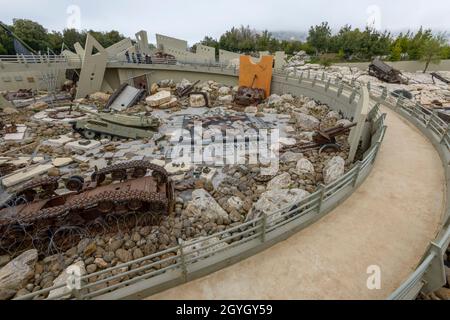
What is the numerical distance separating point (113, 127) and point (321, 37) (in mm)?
49530

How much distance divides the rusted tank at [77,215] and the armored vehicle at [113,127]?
20.5 feet

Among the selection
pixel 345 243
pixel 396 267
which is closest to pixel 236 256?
pixel 345 243

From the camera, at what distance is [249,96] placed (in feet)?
63.3

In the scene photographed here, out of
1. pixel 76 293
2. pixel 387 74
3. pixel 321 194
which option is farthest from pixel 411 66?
pixel 76 293

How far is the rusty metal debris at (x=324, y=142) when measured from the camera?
406 inches

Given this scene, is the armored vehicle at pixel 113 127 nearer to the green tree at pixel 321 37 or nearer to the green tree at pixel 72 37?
the green tree at pixel 321 37

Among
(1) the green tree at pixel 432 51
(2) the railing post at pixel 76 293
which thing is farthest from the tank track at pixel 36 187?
(1) the green tree at pixel 432 51

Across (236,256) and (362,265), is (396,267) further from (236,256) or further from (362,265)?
(236,256)

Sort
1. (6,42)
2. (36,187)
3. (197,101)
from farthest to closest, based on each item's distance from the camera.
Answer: (6,42) → (197,101) → (36,187)

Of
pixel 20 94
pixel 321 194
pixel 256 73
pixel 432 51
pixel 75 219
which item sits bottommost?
pixel 75 219

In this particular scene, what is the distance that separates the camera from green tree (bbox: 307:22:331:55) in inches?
1866

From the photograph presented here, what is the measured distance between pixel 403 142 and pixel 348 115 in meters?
5.03

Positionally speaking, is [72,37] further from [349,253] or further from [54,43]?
[349,253]
